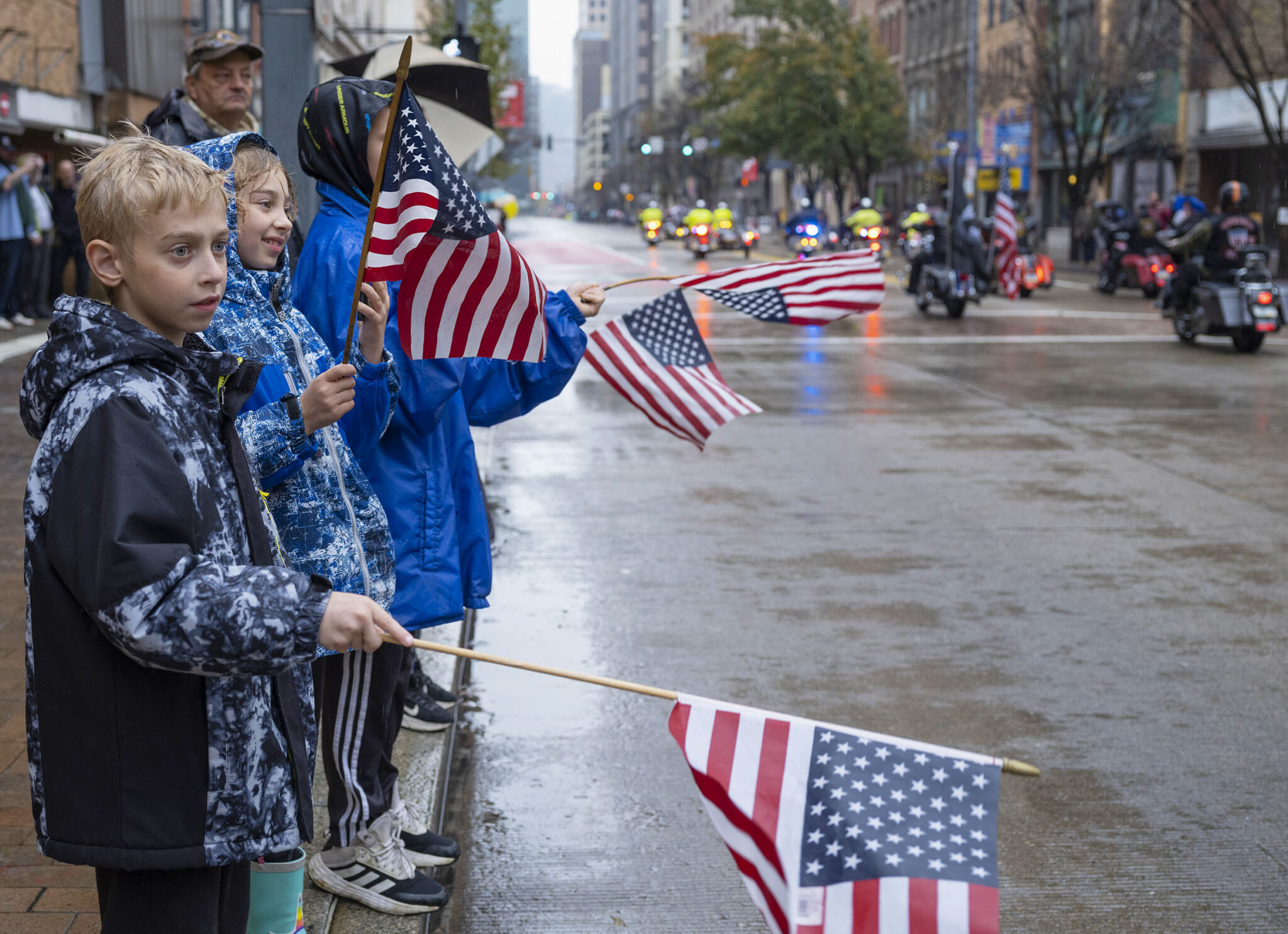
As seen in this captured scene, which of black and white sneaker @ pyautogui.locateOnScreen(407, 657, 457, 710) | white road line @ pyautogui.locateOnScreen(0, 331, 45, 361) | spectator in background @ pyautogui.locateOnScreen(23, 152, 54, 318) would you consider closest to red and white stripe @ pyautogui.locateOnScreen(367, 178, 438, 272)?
black and white sneaker @ pyautogui.locateOnScreen(407, 657, 457, 710)

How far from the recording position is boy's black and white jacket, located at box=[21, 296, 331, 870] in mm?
1985

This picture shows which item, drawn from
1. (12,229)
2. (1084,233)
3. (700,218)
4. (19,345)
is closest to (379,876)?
(19,345)

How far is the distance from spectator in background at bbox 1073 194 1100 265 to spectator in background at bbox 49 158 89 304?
90.7ft

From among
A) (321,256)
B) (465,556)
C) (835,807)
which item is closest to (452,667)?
(465,556)

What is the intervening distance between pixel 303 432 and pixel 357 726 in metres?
0.93

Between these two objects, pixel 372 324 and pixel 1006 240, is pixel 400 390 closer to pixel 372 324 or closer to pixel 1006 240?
pixel 372 324

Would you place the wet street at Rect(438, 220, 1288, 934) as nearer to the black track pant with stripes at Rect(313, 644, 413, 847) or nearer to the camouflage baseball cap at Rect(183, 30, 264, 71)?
the black track pant with stripes at Rect(313, 644, 413, 847)

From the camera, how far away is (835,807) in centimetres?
229

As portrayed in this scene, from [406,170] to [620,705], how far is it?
2.65 m

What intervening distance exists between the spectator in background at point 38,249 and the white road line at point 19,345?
1407 mm

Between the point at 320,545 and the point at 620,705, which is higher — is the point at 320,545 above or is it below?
above

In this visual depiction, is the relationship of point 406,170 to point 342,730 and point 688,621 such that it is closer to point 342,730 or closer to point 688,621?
point 342,730

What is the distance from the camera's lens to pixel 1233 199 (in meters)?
17.1

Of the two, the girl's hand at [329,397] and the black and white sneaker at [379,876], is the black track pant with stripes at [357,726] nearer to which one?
the black and white sneaker at [379,876]
